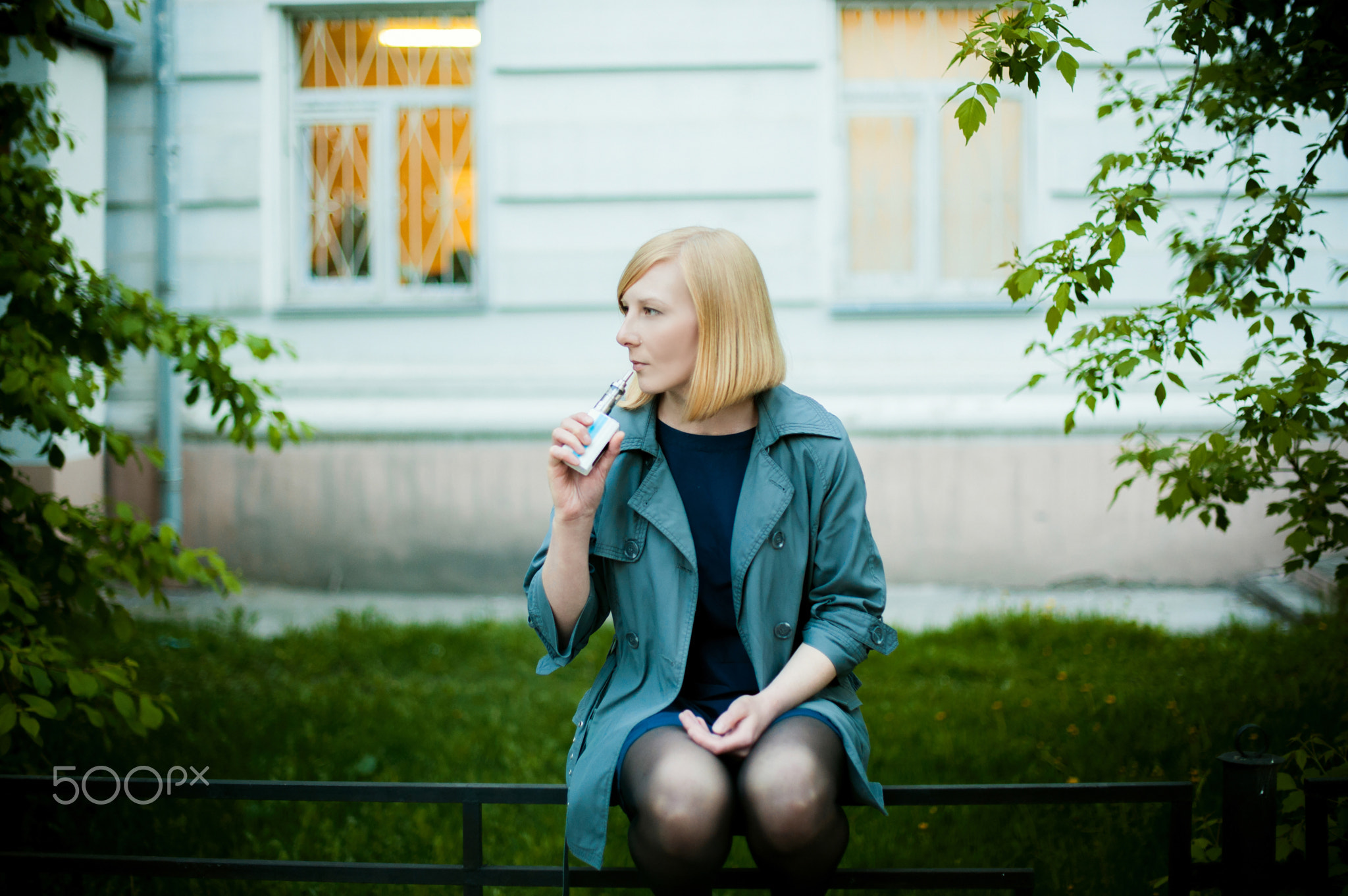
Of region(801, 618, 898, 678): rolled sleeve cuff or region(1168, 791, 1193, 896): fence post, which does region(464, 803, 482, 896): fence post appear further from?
region(1168, 791, 1193, 896): fence post

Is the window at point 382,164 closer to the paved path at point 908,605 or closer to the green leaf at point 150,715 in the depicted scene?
the paved path at point 908,605

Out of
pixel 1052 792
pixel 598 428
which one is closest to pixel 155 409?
pixel 598 428

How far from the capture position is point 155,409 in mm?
6715

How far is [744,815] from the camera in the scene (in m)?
1.99

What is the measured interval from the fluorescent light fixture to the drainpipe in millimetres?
1278

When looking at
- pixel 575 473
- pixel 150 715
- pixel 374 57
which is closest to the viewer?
pixel 575 473

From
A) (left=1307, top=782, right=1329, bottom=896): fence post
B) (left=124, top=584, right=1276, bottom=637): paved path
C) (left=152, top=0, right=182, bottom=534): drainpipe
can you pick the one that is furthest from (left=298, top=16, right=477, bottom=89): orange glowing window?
(left=1307, top=782, right=1329, bottom=896): fence post

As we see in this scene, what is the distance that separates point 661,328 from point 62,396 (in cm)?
166

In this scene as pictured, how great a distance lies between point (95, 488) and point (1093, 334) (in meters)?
6.04

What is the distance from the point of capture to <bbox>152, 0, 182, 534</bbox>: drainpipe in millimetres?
6434

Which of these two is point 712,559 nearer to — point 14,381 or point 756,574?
point 756,574

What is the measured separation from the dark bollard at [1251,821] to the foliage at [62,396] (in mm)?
2445

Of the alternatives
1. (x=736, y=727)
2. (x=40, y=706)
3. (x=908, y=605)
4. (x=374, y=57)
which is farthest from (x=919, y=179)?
(x=40, y=706)

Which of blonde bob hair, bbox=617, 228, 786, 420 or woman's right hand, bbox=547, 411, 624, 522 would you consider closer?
woman's right hand, bbox=547, 411, 624, 522
